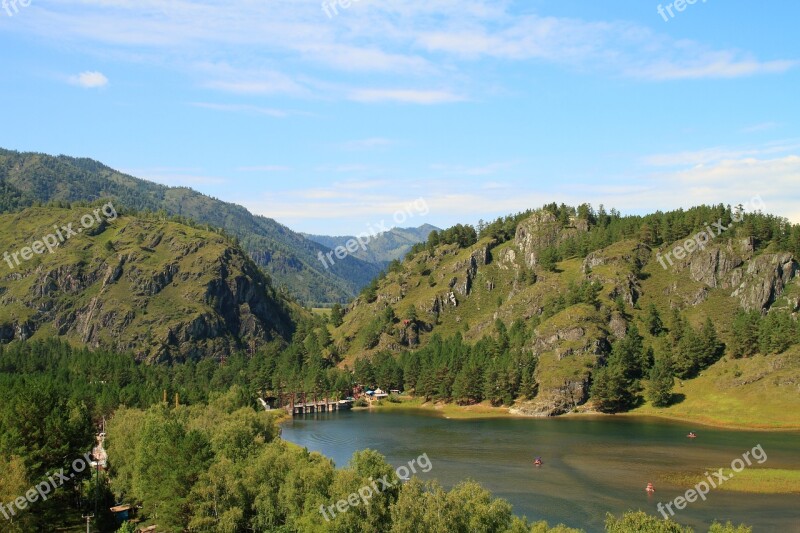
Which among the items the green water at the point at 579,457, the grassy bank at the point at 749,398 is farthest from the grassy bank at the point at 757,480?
the grassy bank at the point at 749,398

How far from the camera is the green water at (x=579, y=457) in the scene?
9956 cm

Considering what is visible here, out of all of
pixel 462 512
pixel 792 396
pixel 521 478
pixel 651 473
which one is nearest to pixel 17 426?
pixel 462 512

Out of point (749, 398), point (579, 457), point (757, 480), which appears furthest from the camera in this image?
point (749, 398)

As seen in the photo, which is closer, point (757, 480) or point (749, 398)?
point (757, 480)

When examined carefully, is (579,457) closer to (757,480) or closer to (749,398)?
(757,480)

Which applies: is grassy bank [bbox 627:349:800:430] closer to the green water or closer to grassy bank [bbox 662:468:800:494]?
the green water

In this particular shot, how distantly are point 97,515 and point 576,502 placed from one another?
223 feet

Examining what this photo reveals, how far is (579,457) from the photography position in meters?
140

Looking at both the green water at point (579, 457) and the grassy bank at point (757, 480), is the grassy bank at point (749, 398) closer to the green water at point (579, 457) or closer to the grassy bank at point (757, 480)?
the green water at point (579, 457)

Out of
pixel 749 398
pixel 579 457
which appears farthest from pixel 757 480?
pixel 749 398

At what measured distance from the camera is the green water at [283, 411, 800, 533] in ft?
327

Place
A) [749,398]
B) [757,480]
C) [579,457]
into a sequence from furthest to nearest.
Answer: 1. [749,398]
2. [579,457]
3. [757,480]

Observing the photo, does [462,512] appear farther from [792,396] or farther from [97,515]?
[792,396]

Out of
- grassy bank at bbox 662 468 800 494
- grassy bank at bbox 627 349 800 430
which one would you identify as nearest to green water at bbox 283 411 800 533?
grassy bank at bbox 662 468 800 494
